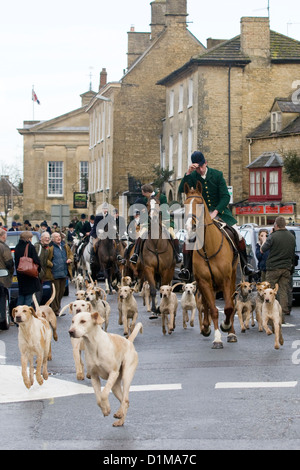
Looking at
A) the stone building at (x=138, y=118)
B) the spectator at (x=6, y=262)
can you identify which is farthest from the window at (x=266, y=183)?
the spectator at (x=6, y=262)

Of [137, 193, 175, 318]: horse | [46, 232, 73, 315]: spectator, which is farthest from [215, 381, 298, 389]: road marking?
[46, 232, 73, 315]: spectator

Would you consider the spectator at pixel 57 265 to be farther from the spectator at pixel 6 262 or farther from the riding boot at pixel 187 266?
the riding boot at pixel 187 266

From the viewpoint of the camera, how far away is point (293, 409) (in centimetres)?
898

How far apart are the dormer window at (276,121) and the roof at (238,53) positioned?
130 inches

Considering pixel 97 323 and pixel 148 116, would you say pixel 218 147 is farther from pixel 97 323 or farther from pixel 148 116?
pixel 97 323

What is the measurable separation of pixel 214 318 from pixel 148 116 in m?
51.1

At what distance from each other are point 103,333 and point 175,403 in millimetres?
1251

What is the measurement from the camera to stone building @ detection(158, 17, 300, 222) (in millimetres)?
50031

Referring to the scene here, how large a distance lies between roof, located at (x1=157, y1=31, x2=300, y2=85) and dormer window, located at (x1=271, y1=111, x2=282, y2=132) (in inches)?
130

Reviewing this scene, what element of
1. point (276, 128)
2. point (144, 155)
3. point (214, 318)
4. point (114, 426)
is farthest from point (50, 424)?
point (144, 155)

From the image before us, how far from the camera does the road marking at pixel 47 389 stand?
33.3 ft

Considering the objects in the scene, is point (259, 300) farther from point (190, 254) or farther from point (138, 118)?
point (138, 118)

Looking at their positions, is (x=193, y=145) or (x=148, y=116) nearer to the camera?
(x=193, y=145)

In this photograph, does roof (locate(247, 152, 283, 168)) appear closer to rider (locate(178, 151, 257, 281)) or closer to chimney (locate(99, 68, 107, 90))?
chimney (locate(99, 68, 107, 90))
